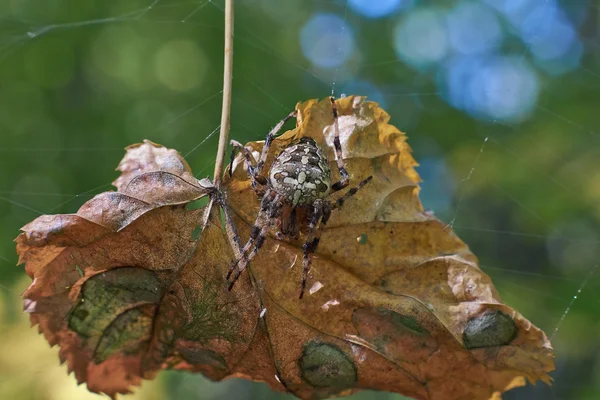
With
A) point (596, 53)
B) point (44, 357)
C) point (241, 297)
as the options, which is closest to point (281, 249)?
point (241, 297)

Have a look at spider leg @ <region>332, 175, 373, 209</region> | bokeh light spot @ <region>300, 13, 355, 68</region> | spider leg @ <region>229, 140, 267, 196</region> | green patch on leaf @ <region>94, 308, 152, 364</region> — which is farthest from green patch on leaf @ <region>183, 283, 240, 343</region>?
bokeh light spot @ <region>300, 13, 355, 68</region>

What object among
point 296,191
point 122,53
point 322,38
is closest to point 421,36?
point 322,38

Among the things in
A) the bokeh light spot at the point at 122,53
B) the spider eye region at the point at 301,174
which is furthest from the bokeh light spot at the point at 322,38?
the spider eye region at the point at 301,174

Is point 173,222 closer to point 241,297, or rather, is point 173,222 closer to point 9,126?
point 241,297

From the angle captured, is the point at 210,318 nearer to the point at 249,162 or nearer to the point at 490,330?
the point at 249,162

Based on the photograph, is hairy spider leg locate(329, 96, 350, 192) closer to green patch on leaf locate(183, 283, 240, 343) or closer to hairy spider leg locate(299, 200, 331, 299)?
hairy spider leg locate(299, 200, 331, 299)

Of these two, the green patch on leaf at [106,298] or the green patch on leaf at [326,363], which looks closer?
the green patch on leaf at [106,298]

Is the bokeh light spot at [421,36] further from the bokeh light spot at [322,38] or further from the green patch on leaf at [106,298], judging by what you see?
the green patch on leaf at [106,298]
